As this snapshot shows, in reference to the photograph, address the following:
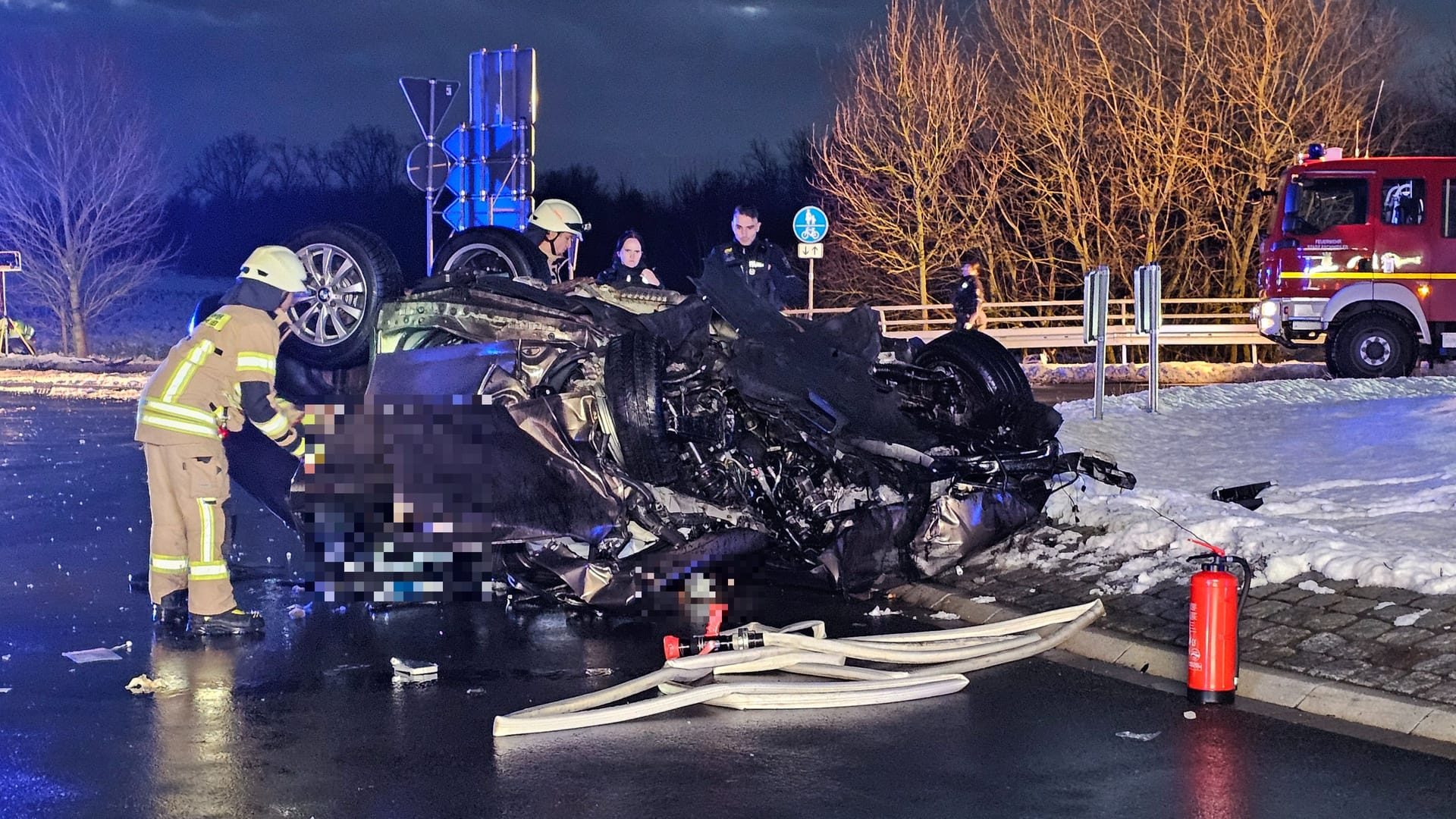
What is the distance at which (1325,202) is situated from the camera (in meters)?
18.0

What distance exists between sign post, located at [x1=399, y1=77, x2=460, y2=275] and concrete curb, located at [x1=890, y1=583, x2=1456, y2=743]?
A: 461 inches

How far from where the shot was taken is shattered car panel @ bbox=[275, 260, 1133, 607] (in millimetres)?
7703

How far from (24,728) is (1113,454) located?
8071 mm

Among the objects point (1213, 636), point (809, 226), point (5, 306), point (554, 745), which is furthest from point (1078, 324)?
point (554, 745)

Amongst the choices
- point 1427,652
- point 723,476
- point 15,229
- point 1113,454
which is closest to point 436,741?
point 723,476

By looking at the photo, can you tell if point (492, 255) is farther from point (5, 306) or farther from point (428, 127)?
point (5, 306)

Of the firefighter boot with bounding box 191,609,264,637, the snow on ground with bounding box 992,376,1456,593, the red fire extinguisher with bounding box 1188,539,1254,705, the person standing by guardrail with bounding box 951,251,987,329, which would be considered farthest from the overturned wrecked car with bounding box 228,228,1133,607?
the person standing by guardrail with bounding box 951,251,987,329

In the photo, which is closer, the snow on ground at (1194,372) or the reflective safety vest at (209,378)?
the reflective safety vest at (209,378)

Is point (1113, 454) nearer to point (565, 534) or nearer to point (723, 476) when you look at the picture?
point (723, 476)

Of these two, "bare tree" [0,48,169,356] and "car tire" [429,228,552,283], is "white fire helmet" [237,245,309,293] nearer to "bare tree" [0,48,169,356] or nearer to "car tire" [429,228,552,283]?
"car tire" [429,228,552,283]

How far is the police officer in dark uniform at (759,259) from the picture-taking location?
36.5 ft

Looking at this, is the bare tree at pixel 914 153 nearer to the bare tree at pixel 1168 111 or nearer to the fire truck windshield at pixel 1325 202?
the bare tree at pixel 1168 111

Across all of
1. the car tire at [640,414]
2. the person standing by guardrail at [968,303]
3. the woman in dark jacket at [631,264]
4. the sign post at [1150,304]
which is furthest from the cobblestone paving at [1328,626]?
the person standing by guardrail at [968,303]

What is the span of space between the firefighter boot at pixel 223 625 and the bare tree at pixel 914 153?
29011mm
